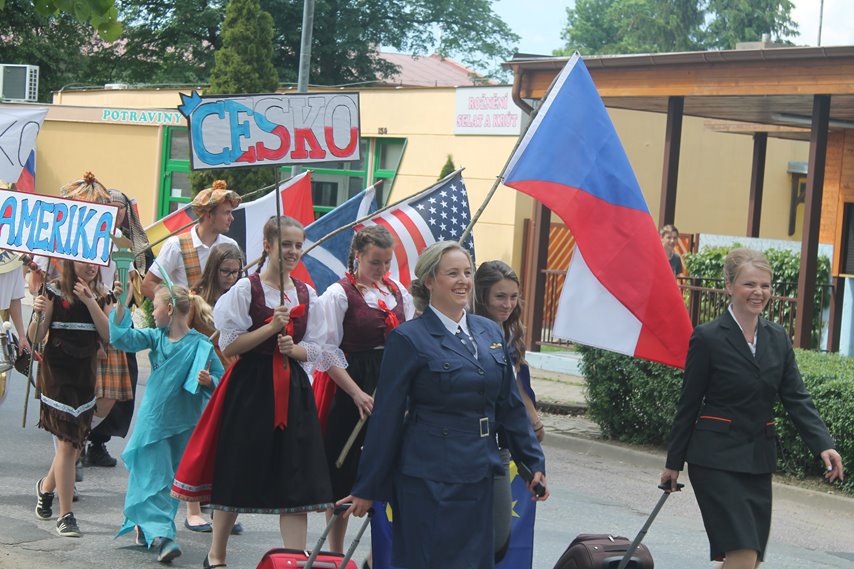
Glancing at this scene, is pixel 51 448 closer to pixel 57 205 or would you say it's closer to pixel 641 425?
pixel 57 205

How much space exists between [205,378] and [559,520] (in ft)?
8.95

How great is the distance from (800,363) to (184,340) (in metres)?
5.82

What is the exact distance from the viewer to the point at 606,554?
531 centimetres

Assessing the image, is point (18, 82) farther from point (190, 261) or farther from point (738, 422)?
point (738, 422)

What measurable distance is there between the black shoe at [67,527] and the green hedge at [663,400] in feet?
18.1

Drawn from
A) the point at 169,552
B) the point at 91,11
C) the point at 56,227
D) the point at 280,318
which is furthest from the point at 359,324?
the point at 56,227

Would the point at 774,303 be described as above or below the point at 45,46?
below

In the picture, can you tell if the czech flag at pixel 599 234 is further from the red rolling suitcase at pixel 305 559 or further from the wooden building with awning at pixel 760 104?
the wooden building with awning at pixel 760 104

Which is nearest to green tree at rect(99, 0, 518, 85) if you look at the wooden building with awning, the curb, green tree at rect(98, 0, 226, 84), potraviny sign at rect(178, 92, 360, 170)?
green tree at rect(98, 0, 226, 84)

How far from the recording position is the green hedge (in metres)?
9.47

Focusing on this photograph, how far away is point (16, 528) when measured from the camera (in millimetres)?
6969

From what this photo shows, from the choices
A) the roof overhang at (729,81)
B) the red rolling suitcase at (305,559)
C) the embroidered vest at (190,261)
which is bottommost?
the red rolling suitcase at (305,559)

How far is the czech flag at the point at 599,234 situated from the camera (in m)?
5.89

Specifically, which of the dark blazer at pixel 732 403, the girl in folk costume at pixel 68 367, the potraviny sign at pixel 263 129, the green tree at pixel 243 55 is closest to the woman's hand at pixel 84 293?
the girl in folk costume at pixel 68 367
